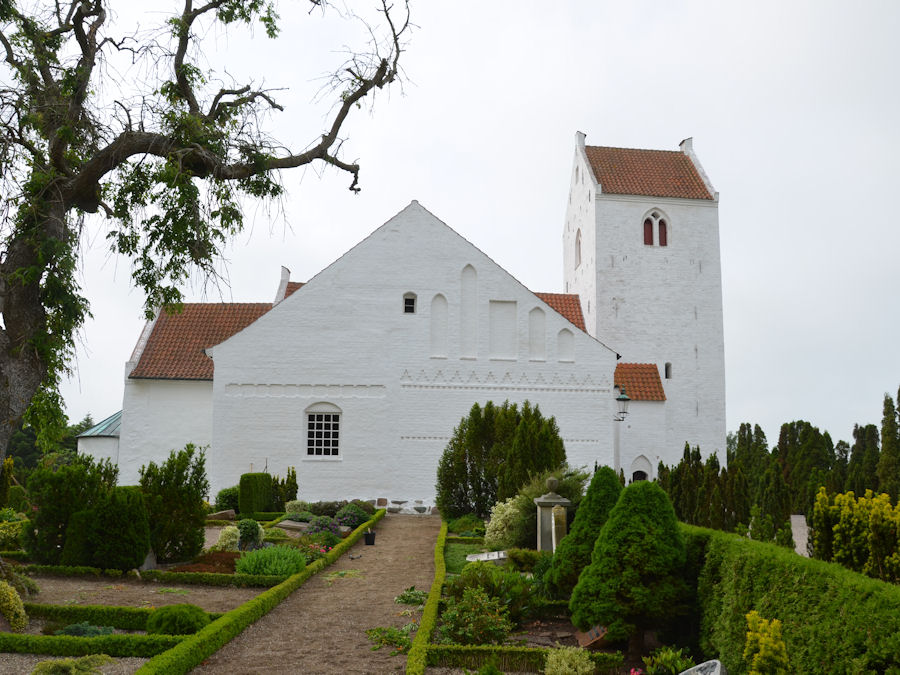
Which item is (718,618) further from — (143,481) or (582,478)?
(143,481)

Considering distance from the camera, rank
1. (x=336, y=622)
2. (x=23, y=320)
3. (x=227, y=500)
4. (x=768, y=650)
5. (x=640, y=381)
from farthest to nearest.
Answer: (x=640, y=381)
(x=227, y=500)
(x=336, y=622)
(x=23, y=320)
(x=768, y=650)

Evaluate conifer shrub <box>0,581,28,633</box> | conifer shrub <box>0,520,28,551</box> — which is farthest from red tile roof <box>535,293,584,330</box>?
conifer shrub <box>0,581,28,633</box>

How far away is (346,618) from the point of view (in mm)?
8508

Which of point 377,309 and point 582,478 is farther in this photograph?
point 377,309

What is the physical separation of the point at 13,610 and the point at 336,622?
3174 mm

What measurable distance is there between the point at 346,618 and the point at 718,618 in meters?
4.08

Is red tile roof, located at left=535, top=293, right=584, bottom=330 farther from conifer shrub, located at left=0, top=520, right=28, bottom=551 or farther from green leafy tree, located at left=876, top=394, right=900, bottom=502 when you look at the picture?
conifer shrub, located at left=0, top=520, right=28, bottom=551

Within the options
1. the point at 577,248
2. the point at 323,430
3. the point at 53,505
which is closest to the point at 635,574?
the point at 53,505

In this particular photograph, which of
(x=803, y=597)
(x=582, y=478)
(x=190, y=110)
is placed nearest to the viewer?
(x=803, y=597)

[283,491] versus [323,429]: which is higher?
[323,429]

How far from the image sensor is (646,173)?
107 ft

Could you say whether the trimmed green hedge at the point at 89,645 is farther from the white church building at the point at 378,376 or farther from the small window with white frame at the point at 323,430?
the small window with white frame at the point at 323,430

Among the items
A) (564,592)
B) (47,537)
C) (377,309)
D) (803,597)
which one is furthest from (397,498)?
(803,597)

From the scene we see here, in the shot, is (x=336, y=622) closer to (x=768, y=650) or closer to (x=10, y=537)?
(x=768, y=650)
